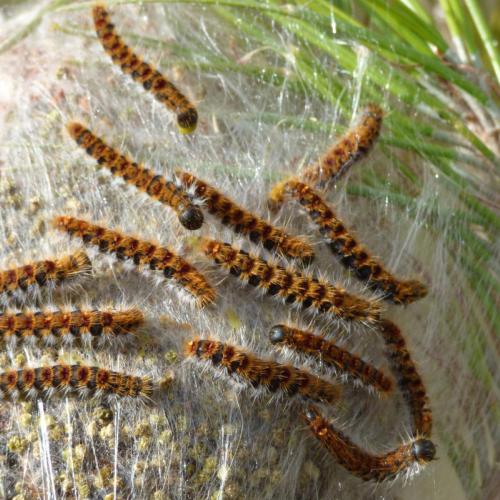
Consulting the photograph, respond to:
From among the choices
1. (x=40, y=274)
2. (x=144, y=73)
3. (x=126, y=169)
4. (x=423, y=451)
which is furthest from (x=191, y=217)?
(x=423, y=451)

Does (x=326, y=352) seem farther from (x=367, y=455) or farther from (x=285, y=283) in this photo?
(x=367, y=455)

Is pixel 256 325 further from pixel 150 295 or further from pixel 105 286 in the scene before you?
pixel 105 286

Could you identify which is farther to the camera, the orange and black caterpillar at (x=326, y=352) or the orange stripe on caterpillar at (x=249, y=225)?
the orange stripe on caterpillar at (x=249, y=225)

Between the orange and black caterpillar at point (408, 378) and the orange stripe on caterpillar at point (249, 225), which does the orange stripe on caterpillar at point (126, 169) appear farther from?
the orange and black caterpillar at point (408, 378)

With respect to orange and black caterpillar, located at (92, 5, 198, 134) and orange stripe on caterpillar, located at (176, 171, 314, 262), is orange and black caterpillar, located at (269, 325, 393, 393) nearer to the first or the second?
orange stripe on caterpillar, located at (176, 171, 314, 262)

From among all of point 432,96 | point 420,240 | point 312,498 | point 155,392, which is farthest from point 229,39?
point 312,498

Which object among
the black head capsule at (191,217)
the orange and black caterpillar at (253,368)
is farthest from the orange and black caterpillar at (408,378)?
the black head capsule at (191,217)
